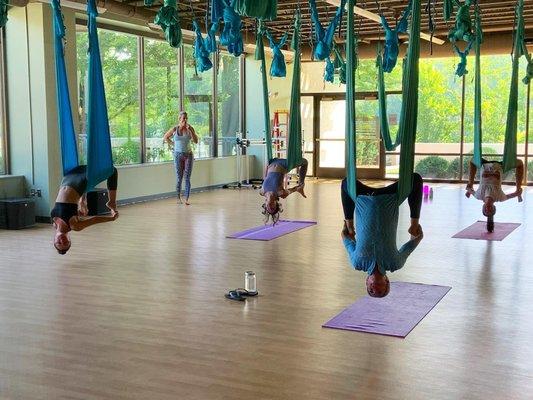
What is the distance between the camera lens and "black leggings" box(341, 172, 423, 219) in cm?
413

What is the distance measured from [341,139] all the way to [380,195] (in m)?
12.8

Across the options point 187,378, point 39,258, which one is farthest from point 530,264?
point 39,258

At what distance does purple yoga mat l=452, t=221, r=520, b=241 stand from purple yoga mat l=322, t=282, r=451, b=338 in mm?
2750

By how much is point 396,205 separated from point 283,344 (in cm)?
120

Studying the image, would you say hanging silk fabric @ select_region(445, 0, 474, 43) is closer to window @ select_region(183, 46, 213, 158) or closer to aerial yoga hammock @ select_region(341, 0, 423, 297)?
aerial yoga hammock @ select_region(341, 0, 423, 297)

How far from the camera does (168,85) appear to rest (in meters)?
13.2

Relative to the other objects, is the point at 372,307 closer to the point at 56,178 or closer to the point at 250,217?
the point at 250,217

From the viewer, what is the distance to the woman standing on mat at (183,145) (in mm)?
11875

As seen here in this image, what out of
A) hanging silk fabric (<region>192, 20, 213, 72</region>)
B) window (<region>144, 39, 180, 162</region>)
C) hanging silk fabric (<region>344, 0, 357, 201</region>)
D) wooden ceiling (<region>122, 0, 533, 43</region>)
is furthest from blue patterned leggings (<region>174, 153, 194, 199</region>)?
hanging silk fabric (<region>344, 0, 357, 201</region>)

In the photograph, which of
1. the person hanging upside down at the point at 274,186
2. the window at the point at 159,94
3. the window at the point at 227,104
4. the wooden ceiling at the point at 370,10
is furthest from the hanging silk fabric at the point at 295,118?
the window at the point at 227,104

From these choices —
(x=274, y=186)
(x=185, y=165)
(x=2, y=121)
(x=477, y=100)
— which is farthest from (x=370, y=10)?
(x=2, y=121)

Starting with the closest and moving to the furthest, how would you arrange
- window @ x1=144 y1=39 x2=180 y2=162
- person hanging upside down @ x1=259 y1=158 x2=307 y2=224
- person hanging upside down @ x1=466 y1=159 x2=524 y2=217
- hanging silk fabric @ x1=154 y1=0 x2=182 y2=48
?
hanging silk fabric @ x1=154 y1=0 x2=182 y2=48, person hanging upside down @ x1=259 y1=158 x2=307 y2=224, person hanging upside down @ x1=466 y1=159 x2=524 y2=217, window @ x1=144 y1=39 x2=180 y2=162

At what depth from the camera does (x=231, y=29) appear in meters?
6.02

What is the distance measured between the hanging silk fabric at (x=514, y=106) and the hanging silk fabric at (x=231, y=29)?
8.43ft
